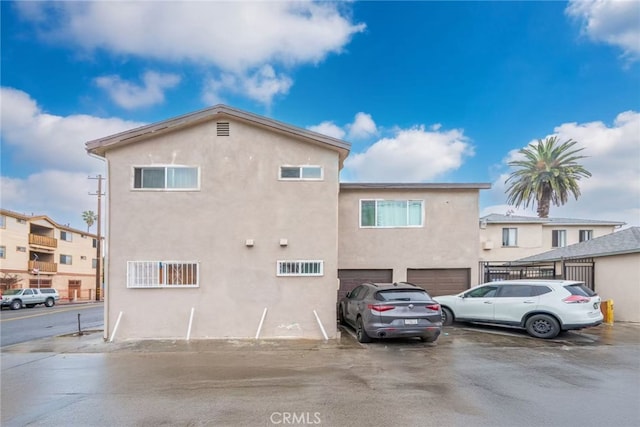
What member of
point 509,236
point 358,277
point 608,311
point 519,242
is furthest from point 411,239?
point 519,242

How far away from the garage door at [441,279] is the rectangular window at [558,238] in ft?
61.8

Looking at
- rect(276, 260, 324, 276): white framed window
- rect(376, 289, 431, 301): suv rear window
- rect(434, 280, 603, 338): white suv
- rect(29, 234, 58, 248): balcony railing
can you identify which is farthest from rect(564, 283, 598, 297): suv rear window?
rect(29, 234, 58, 248): balcony railing

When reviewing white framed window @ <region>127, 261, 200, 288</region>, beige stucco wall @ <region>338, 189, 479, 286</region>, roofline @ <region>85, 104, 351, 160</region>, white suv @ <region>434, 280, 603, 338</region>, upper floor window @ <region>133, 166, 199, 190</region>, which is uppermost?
roofline @ <region>85, 104, 351, 160</region>

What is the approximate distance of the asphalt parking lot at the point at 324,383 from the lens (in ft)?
16.1

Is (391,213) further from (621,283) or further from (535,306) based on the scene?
(621,283)

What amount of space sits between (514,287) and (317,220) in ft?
20.6

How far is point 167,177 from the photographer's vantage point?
10922 mm

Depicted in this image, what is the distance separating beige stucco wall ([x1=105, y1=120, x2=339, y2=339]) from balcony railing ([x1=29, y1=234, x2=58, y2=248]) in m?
34.5

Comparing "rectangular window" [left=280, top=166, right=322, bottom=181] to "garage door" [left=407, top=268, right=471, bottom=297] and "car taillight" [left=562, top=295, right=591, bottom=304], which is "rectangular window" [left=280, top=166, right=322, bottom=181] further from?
"car taillight" [left=562, top=295, right=591, bottom=304]

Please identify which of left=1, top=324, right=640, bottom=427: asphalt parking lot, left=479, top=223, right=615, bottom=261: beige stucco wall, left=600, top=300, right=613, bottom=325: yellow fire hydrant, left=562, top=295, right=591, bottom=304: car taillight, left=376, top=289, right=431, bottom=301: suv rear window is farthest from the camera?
left=479, top=223, right=615, bottom=261: beige stucco wall

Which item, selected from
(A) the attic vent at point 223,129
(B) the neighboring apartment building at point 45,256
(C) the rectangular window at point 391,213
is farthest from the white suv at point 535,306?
(B) the neighboring apartment building at point 45,256

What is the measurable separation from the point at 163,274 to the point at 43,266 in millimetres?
35757

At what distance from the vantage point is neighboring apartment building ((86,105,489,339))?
10.5 metres

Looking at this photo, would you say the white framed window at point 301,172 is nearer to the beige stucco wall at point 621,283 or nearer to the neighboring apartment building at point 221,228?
the neighboring apartment building at point 221,228
